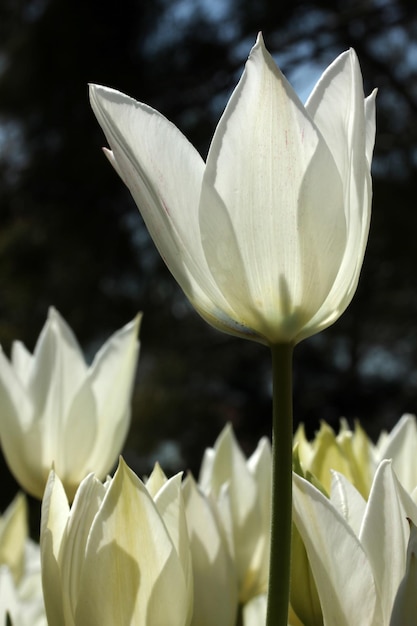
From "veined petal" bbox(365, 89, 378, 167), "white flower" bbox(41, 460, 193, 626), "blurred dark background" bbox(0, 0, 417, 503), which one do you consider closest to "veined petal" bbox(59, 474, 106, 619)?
"white flower" bbox(41, 460, 193, 626)

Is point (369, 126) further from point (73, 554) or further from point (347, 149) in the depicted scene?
point (73, 554)

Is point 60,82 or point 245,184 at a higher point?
point 60,82

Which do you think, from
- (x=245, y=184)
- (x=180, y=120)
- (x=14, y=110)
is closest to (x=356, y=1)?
(x=180, y=120)

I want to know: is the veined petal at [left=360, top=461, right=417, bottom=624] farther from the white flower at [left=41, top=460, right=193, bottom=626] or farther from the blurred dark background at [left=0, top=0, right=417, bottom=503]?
the blurred dark background at [left=0, top=0, right=417, bottom=503]

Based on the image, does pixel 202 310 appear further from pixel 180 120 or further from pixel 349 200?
pixel 180 120

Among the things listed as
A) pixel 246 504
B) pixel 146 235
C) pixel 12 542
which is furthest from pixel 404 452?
pixel 146 235

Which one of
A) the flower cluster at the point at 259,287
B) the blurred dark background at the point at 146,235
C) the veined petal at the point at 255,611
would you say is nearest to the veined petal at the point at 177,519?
the flower cluster at the point at 259,287
